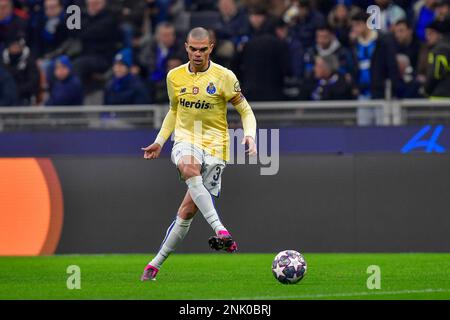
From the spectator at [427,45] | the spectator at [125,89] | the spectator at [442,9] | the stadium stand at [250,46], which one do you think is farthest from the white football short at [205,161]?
the spectator at [442,9]

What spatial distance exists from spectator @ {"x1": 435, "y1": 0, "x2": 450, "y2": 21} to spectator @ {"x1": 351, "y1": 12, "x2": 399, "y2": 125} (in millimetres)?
948

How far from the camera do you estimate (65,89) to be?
18531mm

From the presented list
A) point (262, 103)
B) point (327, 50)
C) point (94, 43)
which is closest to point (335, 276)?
point (262, 103)

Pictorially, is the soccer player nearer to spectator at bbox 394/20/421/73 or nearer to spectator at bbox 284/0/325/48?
spectator at bbox 284/0/325/48

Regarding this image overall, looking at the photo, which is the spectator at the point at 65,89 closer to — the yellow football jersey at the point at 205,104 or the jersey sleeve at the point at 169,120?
the jersey sleeve at the point at 169,120

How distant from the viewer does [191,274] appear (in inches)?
500

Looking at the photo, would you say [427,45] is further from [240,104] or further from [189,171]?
[189,171]

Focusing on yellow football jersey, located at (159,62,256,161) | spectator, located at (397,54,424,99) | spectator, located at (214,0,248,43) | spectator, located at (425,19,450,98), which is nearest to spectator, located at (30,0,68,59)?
spectator, located at (214,0,248,43)

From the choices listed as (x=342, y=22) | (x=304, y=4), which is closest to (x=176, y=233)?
(x=342, y=22)

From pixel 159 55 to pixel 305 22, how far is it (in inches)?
90.9

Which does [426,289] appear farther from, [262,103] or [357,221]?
[262,103]

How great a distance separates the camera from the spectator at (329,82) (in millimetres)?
17578

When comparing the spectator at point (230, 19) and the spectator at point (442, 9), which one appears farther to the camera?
the spectator at point (230, 19)

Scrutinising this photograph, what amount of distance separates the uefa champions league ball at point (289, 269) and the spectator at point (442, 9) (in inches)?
290
